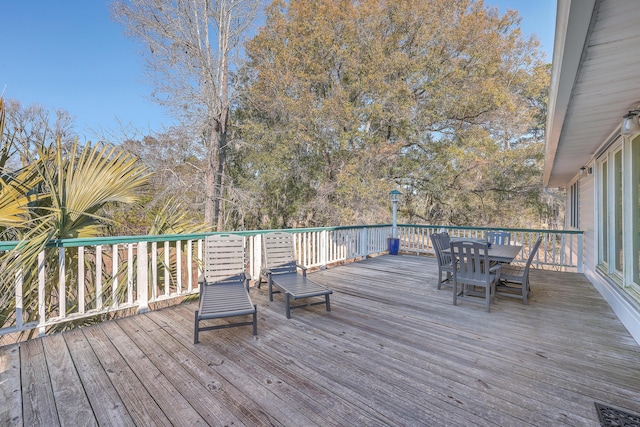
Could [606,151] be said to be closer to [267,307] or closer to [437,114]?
[267,307]

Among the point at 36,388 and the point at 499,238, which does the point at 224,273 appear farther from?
the point at 499,238

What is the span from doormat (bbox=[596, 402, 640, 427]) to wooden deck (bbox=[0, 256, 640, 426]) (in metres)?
0.05

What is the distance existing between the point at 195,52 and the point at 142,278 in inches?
325

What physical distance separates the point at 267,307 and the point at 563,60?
3885 mm

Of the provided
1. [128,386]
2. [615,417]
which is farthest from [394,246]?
[128,386]

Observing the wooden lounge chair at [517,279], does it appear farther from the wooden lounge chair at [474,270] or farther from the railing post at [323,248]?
the railing post at [323,248]

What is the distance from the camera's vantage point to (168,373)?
2201 millimetres

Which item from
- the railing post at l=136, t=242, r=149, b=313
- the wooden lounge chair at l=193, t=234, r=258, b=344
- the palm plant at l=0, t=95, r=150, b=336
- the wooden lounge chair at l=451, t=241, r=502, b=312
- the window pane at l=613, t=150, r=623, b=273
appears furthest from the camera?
the window pane at l=613, t=150, r=623, b=273

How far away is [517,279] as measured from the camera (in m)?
4.10

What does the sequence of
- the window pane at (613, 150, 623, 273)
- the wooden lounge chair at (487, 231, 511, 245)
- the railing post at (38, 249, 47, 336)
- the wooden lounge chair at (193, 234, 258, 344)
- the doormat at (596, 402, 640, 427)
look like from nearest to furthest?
1. the doormat at (596, 402, 640, 427)
2. the railing post at (38, 249, 47, 336)
3. the wooden lounge chair at (193, 234, 258, 344)
4. the window pane at (613, 150, 623, 273)
5. the wooden lounge chair at (487, 231, 511, 245)

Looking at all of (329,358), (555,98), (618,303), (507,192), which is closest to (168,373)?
(329,358)

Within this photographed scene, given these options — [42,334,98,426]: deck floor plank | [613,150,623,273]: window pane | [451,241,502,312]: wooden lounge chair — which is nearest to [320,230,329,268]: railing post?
[451,241,502,312]: wooden lounge chair

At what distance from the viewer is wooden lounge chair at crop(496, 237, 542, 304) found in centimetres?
392

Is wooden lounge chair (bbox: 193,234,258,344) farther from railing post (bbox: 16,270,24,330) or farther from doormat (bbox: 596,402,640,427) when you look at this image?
doormat (bbox: 596,402,640,427)
